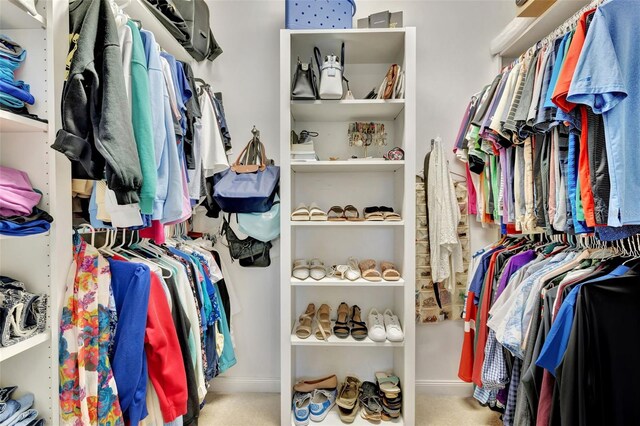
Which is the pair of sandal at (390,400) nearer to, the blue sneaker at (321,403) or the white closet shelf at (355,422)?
the white closet shelf at (355,422)

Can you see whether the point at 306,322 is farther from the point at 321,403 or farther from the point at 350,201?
the point at 350,201

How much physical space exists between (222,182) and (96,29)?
1.16 metres

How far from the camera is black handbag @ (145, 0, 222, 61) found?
1.77 metres

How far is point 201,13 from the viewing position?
2.15 meters

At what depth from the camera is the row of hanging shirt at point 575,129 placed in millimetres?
1089

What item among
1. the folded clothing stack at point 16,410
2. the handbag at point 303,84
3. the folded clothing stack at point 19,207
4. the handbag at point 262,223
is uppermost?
the handbag at point 303,84

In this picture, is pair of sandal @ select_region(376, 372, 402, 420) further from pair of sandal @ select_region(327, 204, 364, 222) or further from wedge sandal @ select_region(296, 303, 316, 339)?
pair of sandal @ select_region(327, 204, 364, 222)

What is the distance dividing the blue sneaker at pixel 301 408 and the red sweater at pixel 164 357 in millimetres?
768

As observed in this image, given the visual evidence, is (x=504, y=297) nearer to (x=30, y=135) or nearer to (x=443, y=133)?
(x=443, y=133)

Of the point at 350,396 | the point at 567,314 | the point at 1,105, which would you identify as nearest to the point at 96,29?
the point at 1,105

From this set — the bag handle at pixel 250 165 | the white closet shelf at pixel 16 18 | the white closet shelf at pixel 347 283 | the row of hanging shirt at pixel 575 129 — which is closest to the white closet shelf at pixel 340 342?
the white closet shelf at pixel 347 283

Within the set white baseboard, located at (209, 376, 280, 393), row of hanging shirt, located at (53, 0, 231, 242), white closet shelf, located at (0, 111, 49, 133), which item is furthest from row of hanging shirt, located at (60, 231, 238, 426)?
white baseboard, located at (209, 376, 280, 393)

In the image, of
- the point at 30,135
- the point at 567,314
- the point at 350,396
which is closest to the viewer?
the point at 30,135

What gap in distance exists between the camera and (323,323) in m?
2.09
